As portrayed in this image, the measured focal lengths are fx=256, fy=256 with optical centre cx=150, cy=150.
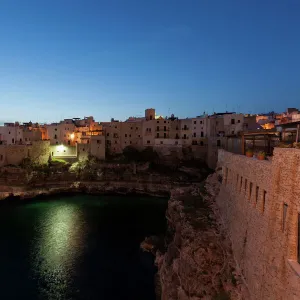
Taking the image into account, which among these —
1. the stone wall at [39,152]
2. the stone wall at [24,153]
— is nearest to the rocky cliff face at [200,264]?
the stone wall at [39,152]

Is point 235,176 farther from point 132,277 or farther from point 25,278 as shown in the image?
point 25,278

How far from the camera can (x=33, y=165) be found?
44.8 m

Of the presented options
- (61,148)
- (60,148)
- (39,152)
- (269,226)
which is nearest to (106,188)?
(61,148)

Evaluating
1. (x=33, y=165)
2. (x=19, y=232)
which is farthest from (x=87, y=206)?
(x=33, y=165)

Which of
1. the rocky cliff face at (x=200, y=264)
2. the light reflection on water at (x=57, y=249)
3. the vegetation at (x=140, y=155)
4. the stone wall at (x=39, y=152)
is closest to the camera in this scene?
the rocky cliff face at (x=200, y=264)

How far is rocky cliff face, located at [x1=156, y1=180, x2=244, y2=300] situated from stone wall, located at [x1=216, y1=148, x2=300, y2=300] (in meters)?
0.74

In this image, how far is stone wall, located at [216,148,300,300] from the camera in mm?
6719

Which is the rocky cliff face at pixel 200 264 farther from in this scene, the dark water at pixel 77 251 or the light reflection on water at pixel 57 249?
the light reflection on water at pixel 57 249

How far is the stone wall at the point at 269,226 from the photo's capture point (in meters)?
6.72

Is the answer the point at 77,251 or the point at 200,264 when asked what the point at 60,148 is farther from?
the point at 200,264

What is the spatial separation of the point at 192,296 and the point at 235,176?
21.2 ft

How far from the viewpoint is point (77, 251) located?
22062mm

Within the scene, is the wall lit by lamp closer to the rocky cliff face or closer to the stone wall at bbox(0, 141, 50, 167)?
the stone wall at bbox(0, 141, 50, 167)

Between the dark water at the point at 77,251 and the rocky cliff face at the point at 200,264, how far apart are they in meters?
3.70
